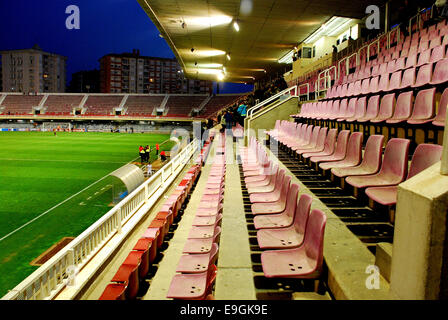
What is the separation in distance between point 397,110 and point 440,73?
0.73 metres

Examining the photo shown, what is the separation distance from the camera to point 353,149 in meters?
3.59

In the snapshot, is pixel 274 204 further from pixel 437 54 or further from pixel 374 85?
pixel 437 54

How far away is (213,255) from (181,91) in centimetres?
9485

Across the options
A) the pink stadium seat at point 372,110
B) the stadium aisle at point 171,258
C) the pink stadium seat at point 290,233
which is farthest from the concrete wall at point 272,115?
the pink stadium seat at point 290,233

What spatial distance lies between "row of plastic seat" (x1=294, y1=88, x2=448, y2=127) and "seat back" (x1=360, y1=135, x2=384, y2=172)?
511 mm

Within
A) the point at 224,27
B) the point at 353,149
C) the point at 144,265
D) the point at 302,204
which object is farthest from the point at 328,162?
the point at 224,27

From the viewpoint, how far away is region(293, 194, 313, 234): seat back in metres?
2.50

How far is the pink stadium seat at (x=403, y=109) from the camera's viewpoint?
3.79 m

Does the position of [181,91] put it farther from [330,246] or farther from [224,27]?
[330,246]

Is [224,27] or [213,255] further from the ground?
[224,27]

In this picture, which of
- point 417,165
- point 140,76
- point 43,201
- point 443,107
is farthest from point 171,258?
point 140,76

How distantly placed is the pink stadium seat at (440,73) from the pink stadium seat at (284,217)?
2.44 m

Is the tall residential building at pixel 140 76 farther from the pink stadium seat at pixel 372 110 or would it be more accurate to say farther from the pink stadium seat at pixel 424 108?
the pink stadium seat at pixel 424 108

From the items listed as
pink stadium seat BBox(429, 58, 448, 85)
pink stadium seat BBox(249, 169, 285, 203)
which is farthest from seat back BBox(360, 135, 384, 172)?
pink stadium seat BBox(429, 58, 448, 85)
